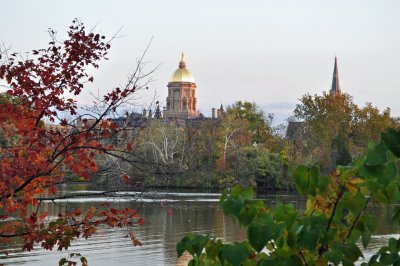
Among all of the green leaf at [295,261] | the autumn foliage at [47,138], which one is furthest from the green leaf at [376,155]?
the autumn foliage at [47,138]

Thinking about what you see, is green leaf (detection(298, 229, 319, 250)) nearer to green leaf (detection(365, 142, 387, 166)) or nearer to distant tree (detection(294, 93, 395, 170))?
green leaf (detection(365, 142, 387, 166))

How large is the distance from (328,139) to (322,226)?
63.9 m

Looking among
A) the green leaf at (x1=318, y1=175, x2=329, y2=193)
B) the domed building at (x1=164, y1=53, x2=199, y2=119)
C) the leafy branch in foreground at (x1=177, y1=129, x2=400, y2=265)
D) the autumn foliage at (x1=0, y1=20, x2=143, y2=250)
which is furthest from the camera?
the domed building at (x1=164, y1=53, x2=199, y2=119)

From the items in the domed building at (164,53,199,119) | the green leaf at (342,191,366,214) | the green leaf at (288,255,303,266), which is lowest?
the green leaf at (288,255,303,266)

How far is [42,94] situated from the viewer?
25.1 ft

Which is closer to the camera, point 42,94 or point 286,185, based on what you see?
point 42,94

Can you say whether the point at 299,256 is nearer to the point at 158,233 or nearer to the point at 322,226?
the point at 322,226

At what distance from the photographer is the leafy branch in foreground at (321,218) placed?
2178 millimetres

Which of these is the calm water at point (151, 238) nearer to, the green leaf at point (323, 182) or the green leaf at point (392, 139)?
the green leaf at point (323, 182)

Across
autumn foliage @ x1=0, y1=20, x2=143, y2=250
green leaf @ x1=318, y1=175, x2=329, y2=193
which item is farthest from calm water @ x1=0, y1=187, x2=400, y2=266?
green leaf @ x1=318, y1=175, x2=329, y2=193

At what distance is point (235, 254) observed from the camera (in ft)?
7.50

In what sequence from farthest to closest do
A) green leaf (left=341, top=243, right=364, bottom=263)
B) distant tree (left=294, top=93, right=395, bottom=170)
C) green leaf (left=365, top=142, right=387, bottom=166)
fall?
1. distant tree (left=294, top=93, right=395, bottom=170)
2. green leaf (left=341, top=243, right=364, bottom=263)
3. green leaf (left=365, top=142, right=387, bottom=166)

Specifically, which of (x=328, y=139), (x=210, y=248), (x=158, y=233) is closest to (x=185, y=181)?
(x=328, y=139)

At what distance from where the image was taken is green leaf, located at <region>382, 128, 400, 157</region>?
208 centimetres
